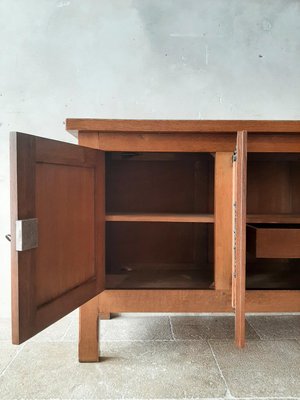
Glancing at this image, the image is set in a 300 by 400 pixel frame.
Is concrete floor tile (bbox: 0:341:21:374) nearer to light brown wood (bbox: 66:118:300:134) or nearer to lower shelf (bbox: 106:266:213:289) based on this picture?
lower shelf (bbox: 106:266:213:289)

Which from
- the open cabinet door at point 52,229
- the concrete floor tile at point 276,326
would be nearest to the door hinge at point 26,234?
the open cabinet door at point 52,229

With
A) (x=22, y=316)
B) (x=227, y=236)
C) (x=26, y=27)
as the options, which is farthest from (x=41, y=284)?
(x=26, y=27)

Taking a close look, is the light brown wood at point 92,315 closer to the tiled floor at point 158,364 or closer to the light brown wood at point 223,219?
the tiled floor at point 158,364

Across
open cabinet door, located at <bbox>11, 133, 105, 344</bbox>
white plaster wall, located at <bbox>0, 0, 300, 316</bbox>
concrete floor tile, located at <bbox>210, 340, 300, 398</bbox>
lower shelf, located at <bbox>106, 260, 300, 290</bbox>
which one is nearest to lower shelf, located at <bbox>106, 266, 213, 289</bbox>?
lower shelf, located at <bbox>106, 260, 300, 290</bbox>

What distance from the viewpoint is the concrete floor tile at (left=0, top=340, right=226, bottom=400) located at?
0.72m

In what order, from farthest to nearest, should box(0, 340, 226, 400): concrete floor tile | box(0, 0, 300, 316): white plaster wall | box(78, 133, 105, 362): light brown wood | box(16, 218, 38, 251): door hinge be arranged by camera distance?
box(0, 0, 300, 316): white plaster wall, box(78, 133, 105, 362): light brown wood, box(0, 340, 226, 400): concrete floor tile, box(16, 218, 38, 251): door hinge

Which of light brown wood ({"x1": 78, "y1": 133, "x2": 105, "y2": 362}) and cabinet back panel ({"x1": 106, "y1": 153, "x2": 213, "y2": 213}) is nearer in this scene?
light brown wood ({"x1": 78, "y1": 133, "x2": 105, "y2": 362})

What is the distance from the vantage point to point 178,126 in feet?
2.65

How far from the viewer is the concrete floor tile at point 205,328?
3.39 ft

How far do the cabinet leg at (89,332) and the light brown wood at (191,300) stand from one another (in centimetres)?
3

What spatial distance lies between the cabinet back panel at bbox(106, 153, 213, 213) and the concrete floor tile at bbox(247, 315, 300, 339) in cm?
50

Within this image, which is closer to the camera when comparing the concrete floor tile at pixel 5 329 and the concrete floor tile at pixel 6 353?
the concrete floor tile at pixel 6 353

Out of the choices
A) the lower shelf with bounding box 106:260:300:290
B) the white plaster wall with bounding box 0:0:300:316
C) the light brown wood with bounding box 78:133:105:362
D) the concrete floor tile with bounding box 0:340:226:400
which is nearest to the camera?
the concrete floor tile with bounding box 0:340:226:400

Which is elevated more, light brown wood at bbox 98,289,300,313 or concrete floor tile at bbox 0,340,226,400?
light brown wood at bbox 98,289,300,313
